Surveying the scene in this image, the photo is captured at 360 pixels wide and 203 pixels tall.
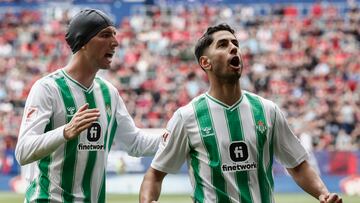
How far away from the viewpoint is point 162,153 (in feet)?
19.0

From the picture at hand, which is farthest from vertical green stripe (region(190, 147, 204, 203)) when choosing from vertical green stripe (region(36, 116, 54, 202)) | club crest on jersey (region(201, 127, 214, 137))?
vertical green stripe (region(36, 116, 54, 202))

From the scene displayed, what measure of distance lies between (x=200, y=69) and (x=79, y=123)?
61.6 ft

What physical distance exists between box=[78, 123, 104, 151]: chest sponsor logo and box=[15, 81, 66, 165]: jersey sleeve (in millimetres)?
278

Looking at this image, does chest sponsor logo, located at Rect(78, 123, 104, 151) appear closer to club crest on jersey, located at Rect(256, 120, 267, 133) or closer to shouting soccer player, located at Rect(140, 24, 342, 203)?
shouting soccer player, located at Rect(140, 24, 342, 203)

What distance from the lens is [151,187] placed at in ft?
18.7

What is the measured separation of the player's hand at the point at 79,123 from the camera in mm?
5555

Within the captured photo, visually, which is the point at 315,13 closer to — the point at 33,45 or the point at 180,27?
the point at 180,27

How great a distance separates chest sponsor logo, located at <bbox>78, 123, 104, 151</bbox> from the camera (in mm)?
6121

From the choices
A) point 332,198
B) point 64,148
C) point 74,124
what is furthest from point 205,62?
point 332,198

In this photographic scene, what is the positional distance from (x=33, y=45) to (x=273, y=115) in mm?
22256

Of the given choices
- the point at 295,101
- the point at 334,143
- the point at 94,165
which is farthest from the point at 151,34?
the point at 94,165

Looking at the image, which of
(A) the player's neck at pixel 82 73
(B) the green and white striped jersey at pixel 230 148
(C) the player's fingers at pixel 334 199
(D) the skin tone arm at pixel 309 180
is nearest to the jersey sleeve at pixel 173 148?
(B) the green and white striped jersey at pixel 230 148

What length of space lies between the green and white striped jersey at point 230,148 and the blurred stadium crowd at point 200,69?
15.5m

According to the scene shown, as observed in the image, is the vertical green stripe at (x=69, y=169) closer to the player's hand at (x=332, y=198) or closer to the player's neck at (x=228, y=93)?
the player's neck at (x=228, y=93)
